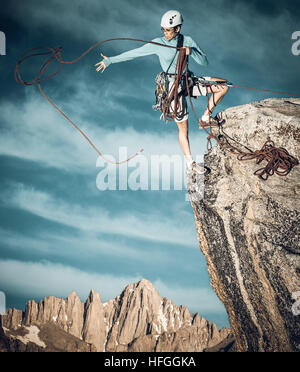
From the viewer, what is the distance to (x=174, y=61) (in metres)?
11.0

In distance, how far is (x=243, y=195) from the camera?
37.6ft

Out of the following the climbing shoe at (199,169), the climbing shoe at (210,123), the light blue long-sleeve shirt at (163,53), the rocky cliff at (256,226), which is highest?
the light blue long-sleeve shirt at (163,53)

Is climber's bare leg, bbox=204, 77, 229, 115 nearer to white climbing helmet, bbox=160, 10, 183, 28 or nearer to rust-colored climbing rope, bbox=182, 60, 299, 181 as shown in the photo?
rust-colored climbing rope, bbox=182, 60, 299, 181

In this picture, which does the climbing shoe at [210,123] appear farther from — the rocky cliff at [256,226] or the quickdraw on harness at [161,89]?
the quickdraw on harness at [161,89]

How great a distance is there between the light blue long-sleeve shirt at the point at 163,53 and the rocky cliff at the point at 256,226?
7.94 feet

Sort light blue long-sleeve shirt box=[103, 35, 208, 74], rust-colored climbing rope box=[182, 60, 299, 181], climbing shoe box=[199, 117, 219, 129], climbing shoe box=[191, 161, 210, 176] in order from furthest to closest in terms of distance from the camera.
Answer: climbing shoe box=[191, 161, 210, 176] → climbing shoe box=[199, 117, 219, 129] → light blue long-sleeve shirt box=[103, 35, 208, 74] → rust-colored climbing rope box=[182, 60, 299, 181]

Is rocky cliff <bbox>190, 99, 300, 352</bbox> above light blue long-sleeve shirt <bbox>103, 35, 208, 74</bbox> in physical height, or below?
below

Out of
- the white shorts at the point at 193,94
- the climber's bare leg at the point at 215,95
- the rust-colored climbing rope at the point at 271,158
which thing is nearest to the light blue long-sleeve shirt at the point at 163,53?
the rust-colored climbing rope at the point at 271,158

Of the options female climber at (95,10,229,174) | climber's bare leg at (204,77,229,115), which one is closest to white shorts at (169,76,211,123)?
female climber at (95,10,229,174)

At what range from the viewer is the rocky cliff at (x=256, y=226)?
10.4m

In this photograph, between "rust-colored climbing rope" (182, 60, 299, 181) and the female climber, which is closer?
"rust-colored climbing rope" (182, 60, 299, 181)

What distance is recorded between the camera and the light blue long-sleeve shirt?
10664mm

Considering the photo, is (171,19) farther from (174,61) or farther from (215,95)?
(215,95)
